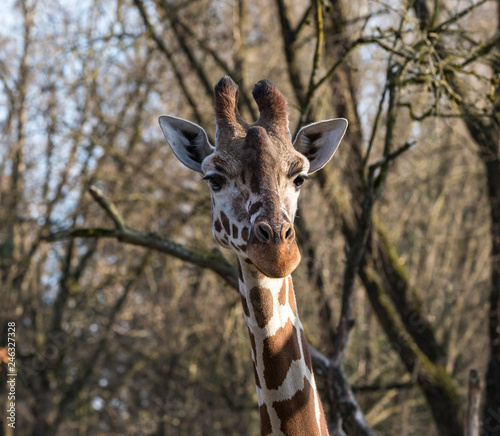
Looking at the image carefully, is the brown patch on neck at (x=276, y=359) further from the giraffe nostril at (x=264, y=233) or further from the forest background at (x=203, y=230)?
the forest background at (x=203, y=230)

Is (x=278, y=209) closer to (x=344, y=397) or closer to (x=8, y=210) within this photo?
(x=344, y=397)

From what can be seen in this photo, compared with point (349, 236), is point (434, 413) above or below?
below

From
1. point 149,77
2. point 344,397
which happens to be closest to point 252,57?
point 149,77

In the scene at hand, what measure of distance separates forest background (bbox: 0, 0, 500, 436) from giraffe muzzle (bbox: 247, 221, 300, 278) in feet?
14.8

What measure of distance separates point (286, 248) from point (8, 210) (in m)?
9.86

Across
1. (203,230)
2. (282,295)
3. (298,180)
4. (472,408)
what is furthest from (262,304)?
(203,230)

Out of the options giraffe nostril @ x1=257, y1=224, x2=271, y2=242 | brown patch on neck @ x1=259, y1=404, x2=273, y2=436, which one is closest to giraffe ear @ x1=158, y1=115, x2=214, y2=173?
giraffe nostril @ x1=257, y1=224, x2=271, y2=242

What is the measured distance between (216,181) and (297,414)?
140 cm

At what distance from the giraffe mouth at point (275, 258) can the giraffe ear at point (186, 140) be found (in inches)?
50.0

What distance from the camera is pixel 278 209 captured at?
11.2 ft

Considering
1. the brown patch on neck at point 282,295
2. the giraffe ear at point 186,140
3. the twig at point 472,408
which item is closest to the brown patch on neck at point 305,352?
the brown patch on neck at point 282,295

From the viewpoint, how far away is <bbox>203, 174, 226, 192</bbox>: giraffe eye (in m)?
3.86

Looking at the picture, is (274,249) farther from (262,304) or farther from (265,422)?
(265,422)

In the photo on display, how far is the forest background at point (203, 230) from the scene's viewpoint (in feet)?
28.3
